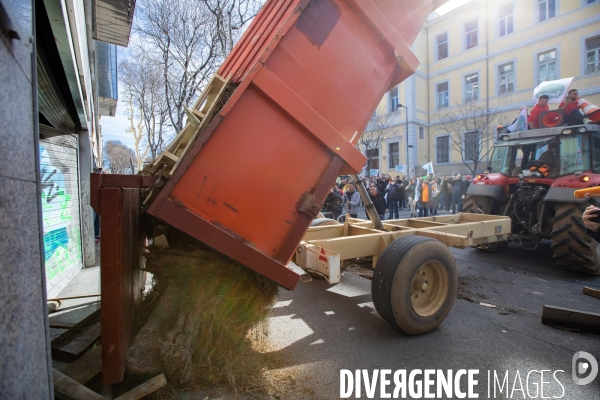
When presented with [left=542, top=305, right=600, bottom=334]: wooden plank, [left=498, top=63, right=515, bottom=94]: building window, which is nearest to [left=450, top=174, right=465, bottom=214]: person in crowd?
[left=542, top=305, right=600, bottom=334]: wooden plank

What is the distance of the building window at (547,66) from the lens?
71.9 ft

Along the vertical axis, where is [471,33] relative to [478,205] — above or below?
above

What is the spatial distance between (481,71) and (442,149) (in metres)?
6.62

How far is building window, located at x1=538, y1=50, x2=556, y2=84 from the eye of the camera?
21920mm

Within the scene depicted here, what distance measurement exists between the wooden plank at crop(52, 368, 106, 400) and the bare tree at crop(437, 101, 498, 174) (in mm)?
23198

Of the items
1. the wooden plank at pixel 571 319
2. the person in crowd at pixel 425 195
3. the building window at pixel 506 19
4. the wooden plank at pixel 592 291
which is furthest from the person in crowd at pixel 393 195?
the building window at pixel 506 19

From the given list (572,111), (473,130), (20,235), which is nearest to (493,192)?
(572,111)

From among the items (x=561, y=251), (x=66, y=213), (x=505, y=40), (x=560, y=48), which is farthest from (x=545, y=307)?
(x=505, y=40)

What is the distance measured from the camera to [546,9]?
72.9ft

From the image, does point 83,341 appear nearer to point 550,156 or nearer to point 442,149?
point 550,156

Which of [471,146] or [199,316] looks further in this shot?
[471,146]

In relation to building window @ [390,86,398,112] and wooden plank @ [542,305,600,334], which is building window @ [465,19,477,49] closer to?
building window @ [390,86,398,112]

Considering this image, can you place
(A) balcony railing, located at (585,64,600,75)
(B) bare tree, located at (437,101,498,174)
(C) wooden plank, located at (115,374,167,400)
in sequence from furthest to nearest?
1. (B) bare tree, located at (437,101,498,174)
2. (A) balcony railing, located at (585,64,600,75)
3. (C) wooden plank, located at (115,374,167,400)

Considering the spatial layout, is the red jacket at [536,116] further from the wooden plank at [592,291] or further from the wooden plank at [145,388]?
the wooden plank at [145,388]
